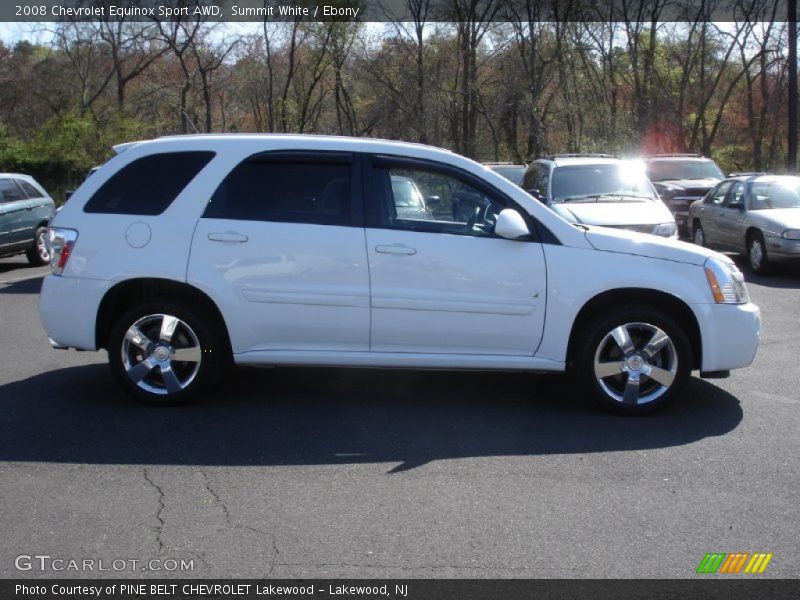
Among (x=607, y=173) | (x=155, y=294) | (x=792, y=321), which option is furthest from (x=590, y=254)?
(x=607, y=173)

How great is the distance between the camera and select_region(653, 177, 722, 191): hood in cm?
2006

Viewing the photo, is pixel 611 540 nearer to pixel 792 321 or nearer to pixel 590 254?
pixel 590 254

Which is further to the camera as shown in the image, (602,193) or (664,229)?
(602,193)

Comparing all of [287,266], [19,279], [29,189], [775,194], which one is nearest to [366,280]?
[287,266]

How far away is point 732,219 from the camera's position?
51.2 feet

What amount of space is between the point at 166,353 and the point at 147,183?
1243mm

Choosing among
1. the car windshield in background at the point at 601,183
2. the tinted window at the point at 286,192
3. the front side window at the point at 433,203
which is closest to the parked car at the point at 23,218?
the car windshield in background at the point at 601,183

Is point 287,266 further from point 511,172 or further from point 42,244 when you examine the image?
point 511,172

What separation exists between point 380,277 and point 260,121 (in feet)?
126

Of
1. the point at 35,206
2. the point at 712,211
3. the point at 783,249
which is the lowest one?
the point at 783,249

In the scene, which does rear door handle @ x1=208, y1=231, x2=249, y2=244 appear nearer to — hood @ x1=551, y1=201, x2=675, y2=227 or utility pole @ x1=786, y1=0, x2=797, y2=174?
hood @ x1=551, y1=201, x2=675, y2=227

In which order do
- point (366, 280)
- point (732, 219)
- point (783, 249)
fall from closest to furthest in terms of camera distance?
1. point (366, 280)
2. point (783, 249)
3. point (732, 219)

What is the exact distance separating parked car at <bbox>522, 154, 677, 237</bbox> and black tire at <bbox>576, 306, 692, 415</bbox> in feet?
19.1

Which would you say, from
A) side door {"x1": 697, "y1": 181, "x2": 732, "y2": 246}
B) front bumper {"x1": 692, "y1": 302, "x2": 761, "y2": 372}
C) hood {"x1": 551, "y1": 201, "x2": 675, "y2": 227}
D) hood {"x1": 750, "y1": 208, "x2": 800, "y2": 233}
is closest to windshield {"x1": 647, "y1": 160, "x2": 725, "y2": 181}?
side door {"x1": 697, "y1": 181, "x2": 732, "y2": 246}
